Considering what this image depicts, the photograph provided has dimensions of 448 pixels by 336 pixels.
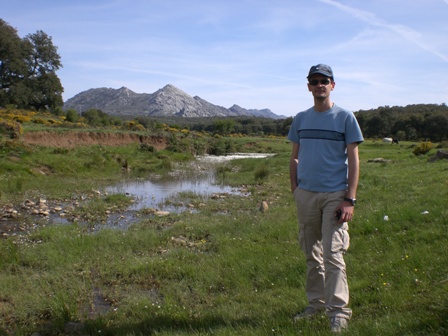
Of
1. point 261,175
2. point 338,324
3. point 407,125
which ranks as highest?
point 407,125

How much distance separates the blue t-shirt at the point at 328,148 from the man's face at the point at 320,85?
0.19m

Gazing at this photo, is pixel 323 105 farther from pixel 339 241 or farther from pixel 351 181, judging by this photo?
pixel 339 241

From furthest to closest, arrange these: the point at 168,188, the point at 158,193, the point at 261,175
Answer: the point at 261,175 < the point at 168,188 < the point at 158,193

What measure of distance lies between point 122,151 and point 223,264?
24.1m

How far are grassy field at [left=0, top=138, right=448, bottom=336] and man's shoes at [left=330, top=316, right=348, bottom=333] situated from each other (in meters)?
0.09

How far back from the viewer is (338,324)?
3.78 metres

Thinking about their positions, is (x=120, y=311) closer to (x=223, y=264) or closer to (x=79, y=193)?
(x=223, y=264)

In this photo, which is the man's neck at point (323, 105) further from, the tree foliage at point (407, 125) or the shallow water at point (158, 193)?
the tree foliage at point (407, 125)

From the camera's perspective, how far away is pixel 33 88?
1809 inches

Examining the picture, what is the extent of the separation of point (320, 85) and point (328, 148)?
636mm

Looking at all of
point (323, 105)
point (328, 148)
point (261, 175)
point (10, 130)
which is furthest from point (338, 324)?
point (10, 130)

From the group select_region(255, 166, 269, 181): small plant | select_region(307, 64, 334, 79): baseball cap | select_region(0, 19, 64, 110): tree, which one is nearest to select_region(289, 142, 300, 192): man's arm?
select_region(307, 64, 334, 79): baseball cap

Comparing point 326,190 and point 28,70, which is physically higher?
point 28,70

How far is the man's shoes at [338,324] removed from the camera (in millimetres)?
3675
